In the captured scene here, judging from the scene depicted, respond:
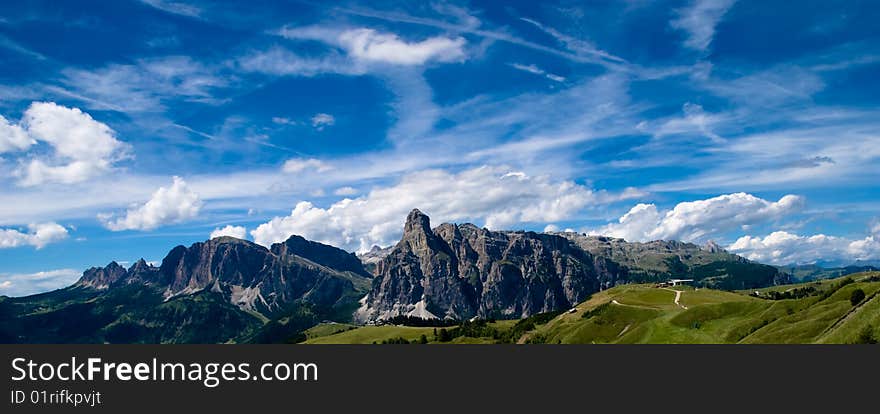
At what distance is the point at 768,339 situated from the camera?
15425 cm

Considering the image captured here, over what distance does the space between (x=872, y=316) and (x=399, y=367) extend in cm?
11323

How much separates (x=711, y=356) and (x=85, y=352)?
7832cm

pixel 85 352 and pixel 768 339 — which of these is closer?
pixel 85 352

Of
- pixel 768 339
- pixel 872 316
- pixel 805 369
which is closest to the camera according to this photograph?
pixel 805 369

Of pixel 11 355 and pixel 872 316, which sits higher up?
pixel 11 355

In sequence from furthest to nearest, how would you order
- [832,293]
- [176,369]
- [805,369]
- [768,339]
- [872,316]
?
[832,293]
[768,339]
[872,316]
[805,369]
[176,369]

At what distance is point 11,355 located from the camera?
223ft

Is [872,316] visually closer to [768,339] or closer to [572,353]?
[768,339]

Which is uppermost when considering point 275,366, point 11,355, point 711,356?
point 11,355

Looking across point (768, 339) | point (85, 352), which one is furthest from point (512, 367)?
point (768, 339)

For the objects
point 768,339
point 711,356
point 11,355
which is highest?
point 11,355

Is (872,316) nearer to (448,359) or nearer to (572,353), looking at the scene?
(572,353)

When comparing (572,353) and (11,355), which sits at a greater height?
(11,355)

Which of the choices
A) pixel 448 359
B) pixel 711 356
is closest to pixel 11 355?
pixel 448 359
